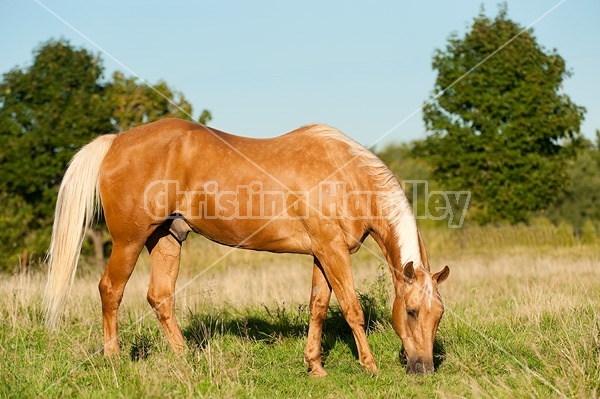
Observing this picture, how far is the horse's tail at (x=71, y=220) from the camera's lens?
541 cm

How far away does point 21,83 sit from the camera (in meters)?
13.0

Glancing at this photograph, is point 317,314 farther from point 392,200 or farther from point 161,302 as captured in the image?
point 161,302

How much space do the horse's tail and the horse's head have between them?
3027mm

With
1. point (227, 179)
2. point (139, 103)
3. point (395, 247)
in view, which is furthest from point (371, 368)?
point (139, 103)

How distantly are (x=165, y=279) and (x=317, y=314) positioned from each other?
1630 mm

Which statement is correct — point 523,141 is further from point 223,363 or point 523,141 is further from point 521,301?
point 223,363

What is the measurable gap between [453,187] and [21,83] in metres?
11.4

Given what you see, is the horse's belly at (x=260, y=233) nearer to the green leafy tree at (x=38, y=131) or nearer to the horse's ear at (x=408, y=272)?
the horse's ear at (x=408, y=272)

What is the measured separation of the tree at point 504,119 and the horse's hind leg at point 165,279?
1157 centimetres

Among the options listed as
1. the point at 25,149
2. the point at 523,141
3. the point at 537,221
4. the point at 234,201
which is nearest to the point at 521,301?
the point at 234,201

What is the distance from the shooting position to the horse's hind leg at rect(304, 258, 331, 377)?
5.14 metres

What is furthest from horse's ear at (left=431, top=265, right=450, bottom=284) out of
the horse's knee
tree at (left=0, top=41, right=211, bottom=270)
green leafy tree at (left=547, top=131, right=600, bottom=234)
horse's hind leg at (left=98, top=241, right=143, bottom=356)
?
green leafy tree at (left=547, top=131, right=600, bottom=234)

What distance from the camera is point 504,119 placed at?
1597 centimetres

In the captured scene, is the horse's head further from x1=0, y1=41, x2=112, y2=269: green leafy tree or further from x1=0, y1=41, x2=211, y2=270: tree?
x1=0, y1=41, x2=112, y2=269: green leafy tree
